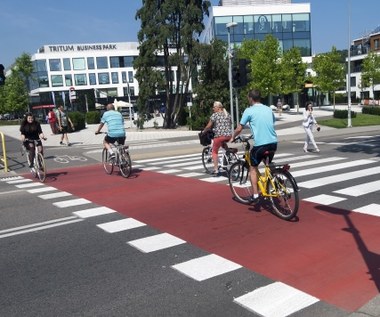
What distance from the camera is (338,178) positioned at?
941 cm

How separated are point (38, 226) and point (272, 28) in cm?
6303

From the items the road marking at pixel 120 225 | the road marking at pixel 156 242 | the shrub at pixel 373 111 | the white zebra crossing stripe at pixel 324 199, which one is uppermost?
the shrub at pixel 373 111

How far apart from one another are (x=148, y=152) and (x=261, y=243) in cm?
1264

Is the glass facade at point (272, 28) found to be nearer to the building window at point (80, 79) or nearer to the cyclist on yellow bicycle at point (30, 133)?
the building window at point (80, 79)

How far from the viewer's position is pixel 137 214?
23.3ft

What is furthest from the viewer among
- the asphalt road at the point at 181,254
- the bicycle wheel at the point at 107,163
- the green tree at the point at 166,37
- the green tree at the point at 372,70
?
the green tree at the point at 372,70

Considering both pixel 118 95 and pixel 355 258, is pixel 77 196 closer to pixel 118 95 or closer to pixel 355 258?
pixel 355 258

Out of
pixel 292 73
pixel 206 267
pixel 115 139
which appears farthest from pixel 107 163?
pixel 292 73

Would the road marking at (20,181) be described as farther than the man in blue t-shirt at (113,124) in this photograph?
Yes

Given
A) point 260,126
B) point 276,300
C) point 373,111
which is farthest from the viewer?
point 373,111

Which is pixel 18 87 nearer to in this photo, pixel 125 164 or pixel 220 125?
pixel 125 164

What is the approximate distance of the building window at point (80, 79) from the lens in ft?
274

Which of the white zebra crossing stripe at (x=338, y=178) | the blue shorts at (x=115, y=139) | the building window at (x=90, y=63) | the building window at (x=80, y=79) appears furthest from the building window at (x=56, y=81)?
the white zebra crossing stripe at (x=338, y=178)

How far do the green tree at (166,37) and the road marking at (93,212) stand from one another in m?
22.8
